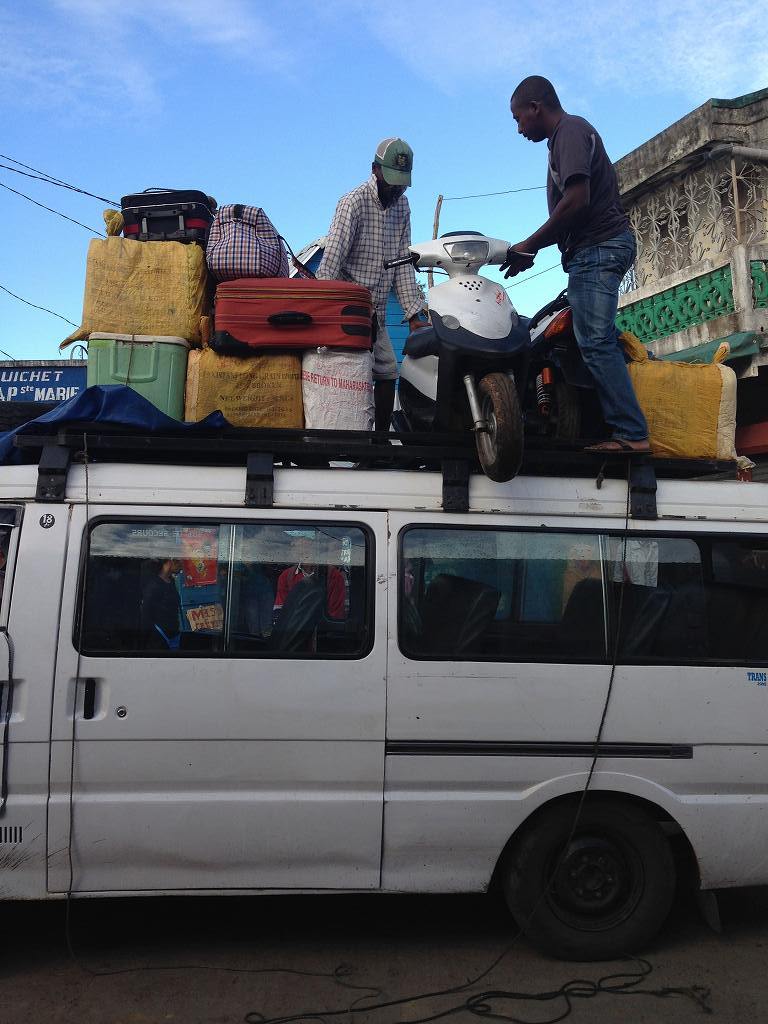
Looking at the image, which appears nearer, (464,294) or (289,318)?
(464,294)

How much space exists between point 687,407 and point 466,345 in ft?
3.66

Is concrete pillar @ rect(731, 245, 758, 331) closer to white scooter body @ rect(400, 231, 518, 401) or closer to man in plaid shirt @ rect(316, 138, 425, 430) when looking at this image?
man in plaid shirt @ rect(316, 138, 425, 430)

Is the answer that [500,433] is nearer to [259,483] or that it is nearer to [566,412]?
[566,412]

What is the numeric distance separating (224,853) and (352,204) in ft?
11.8

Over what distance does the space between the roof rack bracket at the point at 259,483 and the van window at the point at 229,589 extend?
0.09 metres

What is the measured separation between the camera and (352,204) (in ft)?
16.4

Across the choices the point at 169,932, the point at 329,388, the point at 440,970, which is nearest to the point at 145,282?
the point at 329,388

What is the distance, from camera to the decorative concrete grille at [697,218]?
10.5m

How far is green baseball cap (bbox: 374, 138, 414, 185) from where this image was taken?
16.2 ft

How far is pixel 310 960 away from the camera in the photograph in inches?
141

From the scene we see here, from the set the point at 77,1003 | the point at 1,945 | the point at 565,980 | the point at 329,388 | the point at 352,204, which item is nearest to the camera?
the point at 77,1003

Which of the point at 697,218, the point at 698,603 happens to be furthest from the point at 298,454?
the point at 697,218

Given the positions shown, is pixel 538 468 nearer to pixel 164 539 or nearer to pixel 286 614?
pixel 286 614

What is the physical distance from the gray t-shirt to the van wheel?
269 cm
